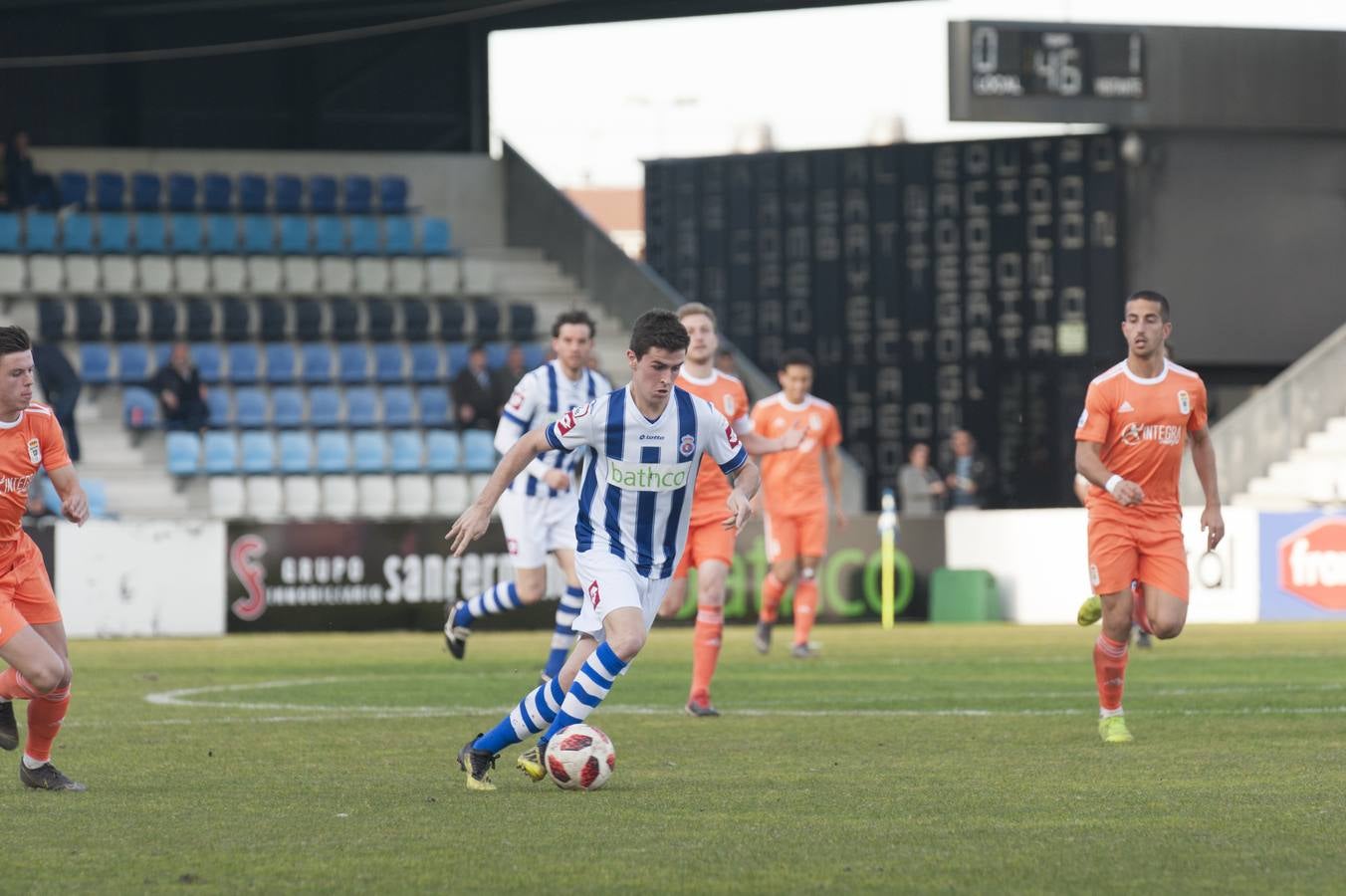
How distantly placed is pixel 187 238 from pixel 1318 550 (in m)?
15.7

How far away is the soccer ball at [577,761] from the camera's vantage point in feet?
28.3

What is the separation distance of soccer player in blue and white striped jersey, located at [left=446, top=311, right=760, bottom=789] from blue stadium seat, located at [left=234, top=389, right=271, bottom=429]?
20.4 metres

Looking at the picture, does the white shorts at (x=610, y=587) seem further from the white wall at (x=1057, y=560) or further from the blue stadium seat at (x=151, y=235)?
the blue stadium seat at (x=151, y=235)

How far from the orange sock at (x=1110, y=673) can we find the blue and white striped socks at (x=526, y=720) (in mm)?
3197

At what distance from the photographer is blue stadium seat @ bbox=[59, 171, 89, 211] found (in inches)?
1251

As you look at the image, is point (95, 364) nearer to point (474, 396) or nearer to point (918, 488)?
point (474, 396)

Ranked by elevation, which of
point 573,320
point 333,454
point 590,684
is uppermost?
point 573,320

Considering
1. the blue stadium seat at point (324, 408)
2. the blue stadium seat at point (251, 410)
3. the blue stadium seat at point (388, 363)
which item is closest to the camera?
the blue stadium seat at point (251, 410)

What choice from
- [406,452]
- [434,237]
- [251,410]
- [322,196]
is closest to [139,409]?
[251,410]

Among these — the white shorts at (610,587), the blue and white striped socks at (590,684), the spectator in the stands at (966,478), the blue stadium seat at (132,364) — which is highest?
the blue stadium seat at (132,364)

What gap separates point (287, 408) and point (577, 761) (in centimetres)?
2103

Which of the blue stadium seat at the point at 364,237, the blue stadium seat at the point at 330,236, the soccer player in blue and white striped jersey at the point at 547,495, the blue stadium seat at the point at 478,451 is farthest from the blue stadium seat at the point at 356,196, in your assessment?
the soccer player in blue and white striped jersey at the point at 547,495

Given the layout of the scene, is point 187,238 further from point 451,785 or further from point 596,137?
point 596,137

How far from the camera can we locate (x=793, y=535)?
18141 mm
